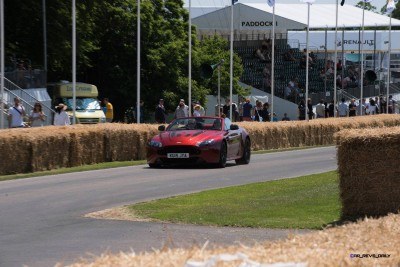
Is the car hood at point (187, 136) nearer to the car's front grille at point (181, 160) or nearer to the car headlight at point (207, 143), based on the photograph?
the car headlight at point (207, 143)

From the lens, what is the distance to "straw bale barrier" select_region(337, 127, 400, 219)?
13.3 meters

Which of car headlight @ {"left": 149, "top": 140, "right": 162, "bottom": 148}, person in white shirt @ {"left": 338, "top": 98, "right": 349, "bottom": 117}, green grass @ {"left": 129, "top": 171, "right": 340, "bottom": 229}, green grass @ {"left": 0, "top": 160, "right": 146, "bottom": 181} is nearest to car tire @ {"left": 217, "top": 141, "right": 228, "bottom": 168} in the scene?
car headlight @ {"left": 149, "top": 140, "right": 162, "bottom": 148}

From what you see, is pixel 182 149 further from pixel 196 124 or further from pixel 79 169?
pixel 79 169

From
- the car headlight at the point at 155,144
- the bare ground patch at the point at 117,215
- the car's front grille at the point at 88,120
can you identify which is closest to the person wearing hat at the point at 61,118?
the car headlight at the point at 155,144

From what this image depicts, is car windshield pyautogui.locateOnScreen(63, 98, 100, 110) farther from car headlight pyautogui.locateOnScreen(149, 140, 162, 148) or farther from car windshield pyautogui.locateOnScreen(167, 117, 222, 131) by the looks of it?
car headlight pyautogui.locateOnScreen(149, 140, 162, 148)

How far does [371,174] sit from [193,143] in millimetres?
10699

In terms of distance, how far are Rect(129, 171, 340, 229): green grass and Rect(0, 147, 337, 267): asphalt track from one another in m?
0.59

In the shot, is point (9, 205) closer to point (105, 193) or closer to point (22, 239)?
point (105, 193)

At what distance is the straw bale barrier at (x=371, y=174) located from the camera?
13.3 metres

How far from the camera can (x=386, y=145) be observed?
13.4m

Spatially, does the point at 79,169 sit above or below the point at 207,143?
below

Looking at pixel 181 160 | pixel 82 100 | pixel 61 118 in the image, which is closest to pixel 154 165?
pixel 181 160

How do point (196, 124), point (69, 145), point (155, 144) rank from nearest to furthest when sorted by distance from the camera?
point (155, 144) → point (69, 145) → point (196, 124)

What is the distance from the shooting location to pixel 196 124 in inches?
990
